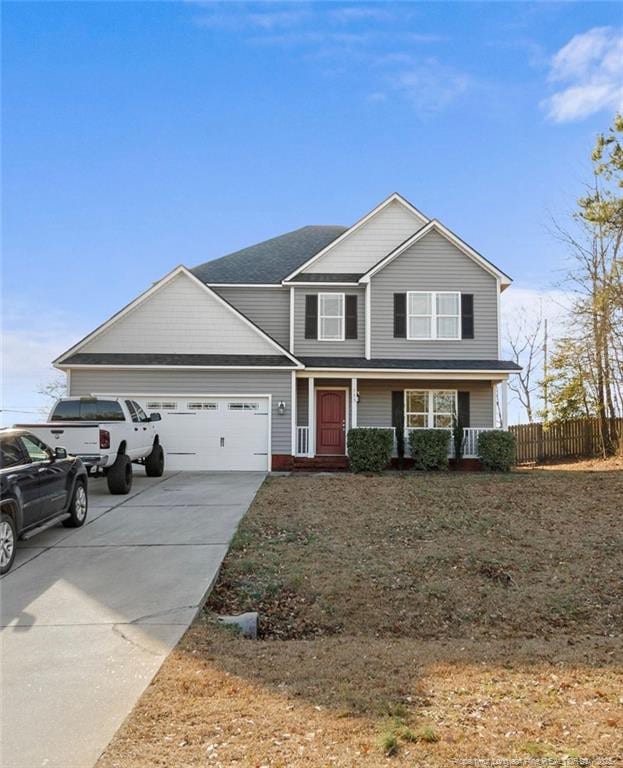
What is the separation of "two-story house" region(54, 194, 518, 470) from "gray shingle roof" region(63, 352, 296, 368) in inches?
2.2

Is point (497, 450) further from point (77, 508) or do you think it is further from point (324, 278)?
point (77, 508)

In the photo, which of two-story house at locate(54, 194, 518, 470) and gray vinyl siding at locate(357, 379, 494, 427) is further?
gray vinyl siding at locate(357, 379, 494, 427)

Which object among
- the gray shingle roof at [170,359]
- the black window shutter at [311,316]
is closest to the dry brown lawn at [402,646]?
the gray shingle roof at [170,359]

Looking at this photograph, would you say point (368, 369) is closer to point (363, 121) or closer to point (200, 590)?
point (363, 121)

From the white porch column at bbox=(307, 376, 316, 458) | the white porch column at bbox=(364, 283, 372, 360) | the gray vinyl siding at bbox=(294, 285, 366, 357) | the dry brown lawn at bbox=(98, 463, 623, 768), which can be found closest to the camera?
the dry brown lawn at bbox=(98, 463, 623, 768)

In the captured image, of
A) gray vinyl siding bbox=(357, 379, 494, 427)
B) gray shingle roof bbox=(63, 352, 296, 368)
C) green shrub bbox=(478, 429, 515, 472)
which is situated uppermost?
gray shingle roof bbox=(63, 352, 296, 368)

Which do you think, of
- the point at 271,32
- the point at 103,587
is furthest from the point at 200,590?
the point at 271,32

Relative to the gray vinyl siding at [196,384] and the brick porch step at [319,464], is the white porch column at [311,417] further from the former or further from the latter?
the gray vinyl siding at [196,384]

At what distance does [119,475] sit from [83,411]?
165cm

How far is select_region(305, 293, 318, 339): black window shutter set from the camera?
18.8 metres

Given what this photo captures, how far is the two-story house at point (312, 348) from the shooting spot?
658 inches

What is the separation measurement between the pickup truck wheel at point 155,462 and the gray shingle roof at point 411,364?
204 inches

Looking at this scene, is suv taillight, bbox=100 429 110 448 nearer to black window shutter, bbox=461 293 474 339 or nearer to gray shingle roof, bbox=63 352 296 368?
gray shingle roof, bbox=63 352 296 368

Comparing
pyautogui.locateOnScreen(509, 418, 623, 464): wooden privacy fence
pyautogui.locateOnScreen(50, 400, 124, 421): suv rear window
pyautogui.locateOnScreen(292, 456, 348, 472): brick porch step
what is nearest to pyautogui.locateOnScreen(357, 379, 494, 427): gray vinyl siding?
pyautogui.locateOnScreen(292, 456, 348, 472): brick porch step
